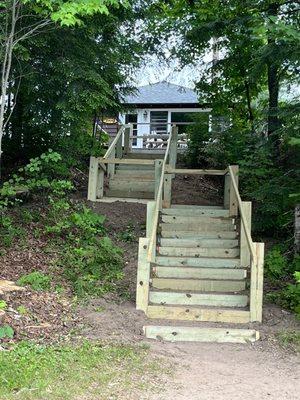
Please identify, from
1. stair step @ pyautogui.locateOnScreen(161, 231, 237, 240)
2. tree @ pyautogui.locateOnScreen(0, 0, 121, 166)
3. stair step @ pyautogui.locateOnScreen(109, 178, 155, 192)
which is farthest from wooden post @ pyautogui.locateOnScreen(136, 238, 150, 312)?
stair step @ pyautogui.locateOnScreen(109, 178, 155, 192)

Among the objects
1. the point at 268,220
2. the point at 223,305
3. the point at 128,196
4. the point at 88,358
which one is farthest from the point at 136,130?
the point at 88,358

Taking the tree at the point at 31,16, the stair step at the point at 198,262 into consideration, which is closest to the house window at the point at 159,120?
the tree at the point at 31,16

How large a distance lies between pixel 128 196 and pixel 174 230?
10.4 ft

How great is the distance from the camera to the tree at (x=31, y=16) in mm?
5652

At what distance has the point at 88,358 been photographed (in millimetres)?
4793

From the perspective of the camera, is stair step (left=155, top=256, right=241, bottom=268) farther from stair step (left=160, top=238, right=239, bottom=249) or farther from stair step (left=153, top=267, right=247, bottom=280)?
stair step (left=160, top=238, right=239, bottom=249)

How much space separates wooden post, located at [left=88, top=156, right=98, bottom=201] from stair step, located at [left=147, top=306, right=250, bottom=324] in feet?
15.6

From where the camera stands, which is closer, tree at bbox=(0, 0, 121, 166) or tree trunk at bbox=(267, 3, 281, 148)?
tree at bbox=(0, 0, 121, 166)

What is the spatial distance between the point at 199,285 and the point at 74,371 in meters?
3.04

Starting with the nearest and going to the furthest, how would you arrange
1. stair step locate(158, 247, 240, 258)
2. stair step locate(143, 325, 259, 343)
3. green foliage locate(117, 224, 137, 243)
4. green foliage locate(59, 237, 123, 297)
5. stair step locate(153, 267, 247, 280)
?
stair step locate(143, 325, 259, 343) < green foliage locate(59, 237, 123, 297) < stair step locate(153, 267, 247, 280) < stair step locate(158, 247, 240, 258) < green foliage locate(117, 224, 137, 243)

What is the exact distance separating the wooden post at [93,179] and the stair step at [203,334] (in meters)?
5.32

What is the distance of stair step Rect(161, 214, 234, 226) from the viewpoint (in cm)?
886

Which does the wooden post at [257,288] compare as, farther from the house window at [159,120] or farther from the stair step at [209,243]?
the house window at [159,120]

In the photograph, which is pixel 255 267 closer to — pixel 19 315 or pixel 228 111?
pixel 19 315
